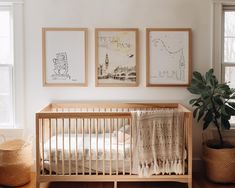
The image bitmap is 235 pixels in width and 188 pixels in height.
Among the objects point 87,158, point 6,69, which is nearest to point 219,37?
point 87,158

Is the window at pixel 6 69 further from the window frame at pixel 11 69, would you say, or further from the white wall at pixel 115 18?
the white wall at pixel 115 18

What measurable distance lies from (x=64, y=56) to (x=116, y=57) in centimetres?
60

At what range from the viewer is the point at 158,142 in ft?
9.00

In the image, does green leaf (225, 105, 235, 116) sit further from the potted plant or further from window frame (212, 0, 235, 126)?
window frame (212, 0, 235, 126)

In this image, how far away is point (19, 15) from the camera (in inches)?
130

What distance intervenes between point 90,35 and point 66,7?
0.42m

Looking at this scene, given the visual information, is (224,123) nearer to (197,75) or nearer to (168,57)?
(197,75)

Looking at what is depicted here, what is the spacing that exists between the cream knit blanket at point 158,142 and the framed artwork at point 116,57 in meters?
0.78

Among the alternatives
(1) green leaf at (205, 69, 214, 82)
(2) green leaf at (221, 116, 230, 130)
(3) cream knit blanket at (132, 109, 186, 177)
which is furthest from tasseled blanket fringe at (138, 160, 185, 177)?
(1) green leaf at (205, 69, 214, 82)

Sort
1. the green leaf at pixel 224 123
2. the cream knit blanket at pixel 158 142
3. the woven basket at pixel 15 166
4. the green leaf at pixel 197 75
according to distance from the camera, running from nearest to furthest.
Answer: the cream knit blanket at pixel 158 142, the woven basket at pixel 15 166, the green leaf at pixel 224 123, the green leaf at pixel 197 75

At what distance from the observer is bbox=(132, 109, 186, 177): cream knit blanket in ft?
8.92

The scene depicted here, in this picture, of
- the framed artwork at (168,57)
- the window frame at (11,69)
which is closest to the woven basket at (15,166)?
the window frame at (11,69)

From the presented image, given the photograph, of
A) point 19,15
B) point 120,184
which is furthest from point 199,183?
point 19,15

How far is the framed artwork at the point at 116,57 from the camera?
3354 millimetres
